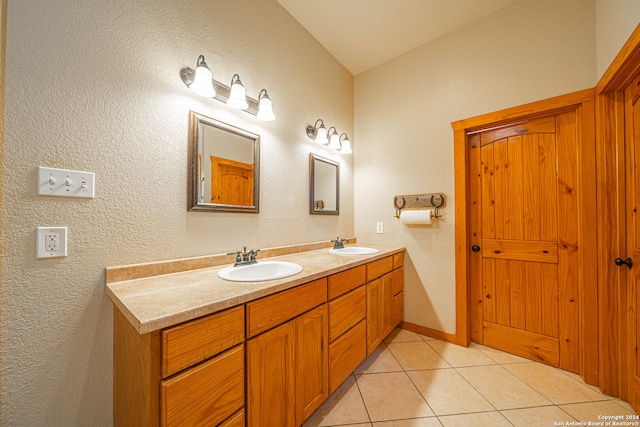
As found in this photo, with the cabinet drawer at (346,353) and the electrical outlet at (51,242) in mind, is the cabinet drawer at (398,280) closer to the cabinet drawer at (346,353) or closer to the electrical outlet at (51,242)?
the cabinet drawer at (346,353)

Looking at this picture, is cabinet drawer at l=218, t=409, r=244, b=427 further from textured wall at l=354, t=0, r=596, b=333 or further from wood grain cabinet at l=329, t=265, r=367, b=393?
textured wall at l=354, t=0, r=596, b=333

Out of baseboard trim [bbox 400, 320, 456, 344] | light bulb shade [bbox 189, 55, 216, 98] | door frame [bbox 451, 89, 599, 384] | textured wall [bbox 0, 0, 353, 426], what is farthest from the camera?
baseboard trim [bbox 400, 320, 456, 344]

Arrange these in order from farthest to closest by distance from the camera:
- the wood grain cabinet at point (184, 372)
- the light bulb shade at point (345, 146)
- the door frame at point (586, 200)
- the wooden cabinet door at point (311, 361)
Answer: the light bulb shade at point (345, 146) < the door frame at point (586, 200) < the wooden cabinet door at point (311, 361) < the wood grain cabinet at point (184, 372)

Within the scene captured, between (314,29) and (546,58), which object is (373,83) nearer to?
(314,29)

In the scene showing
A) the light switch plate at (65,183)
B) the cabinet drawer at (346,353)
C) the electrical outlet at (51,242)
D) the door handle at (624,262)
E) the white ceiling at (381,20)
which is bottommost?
the cabinet drawer at (346,353)

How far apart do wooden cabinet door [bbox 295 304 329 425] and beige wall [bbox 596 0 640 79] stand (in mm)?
2099

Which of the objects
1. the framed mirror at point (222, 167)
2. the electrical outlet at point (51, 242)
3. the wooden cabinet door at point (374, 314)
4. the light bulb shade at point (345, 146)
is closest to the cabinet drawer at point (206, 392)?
the electrical outlet at point (51, 242)

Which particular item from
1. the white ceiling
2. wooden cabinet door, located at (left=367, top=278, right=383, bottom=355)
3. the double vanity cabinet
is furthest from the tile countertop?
the white ceiling

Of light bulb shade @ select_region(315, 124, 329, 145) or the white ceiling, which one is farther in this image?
light bulb shade @ select_region(315, 124, 329, 145)

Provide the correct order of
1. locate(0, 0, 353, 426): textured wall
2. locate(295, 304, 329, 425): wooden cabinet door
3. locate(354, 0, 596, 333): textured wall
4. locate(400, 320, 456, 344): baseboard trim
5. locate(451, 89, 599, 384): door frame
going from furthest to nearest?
locate(400, 320, 456, 344): baseboard trim
locate(354, 0, 596, 333): textured wall
locate(451, 89, 599, 384): door frame
locate(295, 304, 329, 425): wooden cabinet door
locate(0, 0, 353, 426): textured wall

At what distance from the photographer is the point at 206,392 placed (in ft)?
2.59

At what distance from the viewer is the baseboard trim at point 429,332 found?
206 cm

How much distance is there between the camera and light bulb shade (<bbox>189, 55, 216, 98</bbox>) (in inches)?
48.4

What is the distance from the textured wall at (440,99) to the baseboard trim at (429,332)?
5 cm
